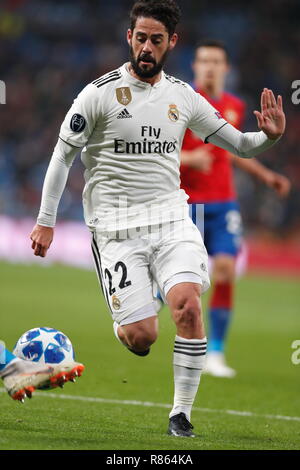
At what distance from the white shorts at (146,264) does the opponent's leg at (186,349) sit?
161 millimetres

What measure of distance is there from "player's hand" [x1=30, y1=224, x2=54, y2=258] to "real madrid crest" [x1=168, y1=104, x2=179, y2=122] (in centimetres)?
100

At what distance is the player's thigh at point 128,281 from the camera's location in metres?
5.45

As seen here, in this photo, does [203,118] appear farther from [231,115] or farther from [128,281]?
[231,115]

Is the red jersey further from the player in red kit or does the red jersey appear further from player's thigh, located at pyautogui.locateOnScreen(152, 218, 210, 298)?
player's thigh, located at pyautogui.locateOnScreen(152, 218, 210, 298)

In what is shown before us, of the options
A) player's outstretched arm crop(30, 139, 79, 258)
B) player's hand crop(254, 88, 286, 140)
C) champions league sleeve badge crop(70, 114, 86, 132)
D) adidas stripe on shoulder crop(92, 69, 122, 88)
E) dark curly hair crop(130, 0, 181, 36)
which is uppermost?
dark curly hair crop(130, 0, 181, 36)

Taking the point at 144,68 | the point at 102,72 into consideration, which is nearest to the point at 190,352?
the point at 144,68

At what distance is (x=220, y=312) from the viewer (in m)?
8.76

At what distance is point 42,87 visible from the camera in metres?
26.0

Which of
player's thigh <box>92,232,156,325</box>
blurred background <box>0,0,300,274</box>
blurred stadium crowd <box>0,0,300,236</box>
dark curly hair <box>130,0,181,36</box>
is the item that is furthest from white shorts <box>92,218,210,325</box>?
blurred stadium crowd <box>0,0,300,236</box>

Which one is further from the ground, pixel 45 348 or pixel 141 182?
pixel 141 182

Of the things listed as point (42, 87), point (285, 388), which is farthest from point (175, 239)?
point (42, 87)

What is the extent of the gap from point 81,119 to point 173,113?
1.94ft

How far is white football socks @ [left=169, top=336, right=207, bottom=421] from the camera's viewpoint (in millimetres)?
5254
